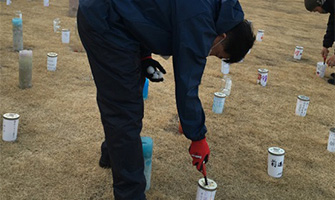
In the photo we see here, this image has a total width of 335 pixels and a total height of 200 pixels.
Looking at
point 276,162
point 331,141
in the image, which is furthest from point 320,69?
point 276,162

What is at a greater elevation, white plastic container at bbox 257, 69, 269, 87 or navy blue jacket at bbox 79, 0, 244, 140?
navy blue jacket at bbox 79, 0, 244, 140

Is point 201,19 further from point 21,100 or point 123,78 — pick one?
point 21,100

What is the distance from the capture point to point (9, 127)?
3127 millimetres

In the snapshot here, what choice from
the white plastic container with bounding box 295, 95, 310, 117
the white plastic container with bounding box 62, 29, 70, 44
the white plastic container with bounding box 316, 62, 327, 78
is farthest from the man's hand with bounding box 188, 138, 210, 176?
the white plastic container with bounding box 316, 62, 327, 78

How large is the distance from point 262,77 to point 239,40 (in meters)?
3.37

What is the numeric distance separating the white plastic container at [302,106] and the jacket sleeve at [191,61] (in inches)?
106

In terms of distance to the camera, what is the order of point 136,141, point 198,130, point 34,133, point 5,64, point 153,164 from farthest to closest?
1. point 5,64
2. point 34,133
3. point 153,164
4. point 136,141
5. point 198,130

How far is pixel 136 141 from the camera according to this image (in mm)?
2391

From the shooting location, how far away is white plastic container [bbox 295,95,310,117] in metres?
4.48

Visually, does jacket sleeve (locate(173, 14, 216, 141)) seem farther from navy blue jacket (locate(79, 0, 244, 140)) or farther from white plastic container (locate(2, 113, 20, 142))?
white plastic container (locate(2, 113, 20, 142))

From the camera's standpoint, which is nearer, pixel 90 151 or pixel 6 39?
pixel 90 151

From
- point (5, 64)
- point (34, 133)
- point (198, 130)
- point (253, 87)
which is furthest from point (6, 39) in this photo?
point (198, 130)

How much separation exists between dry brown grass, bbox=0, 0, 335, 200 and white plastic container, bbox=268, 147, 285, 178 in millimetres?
68

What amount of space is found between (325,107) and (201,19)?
370 centimetres
